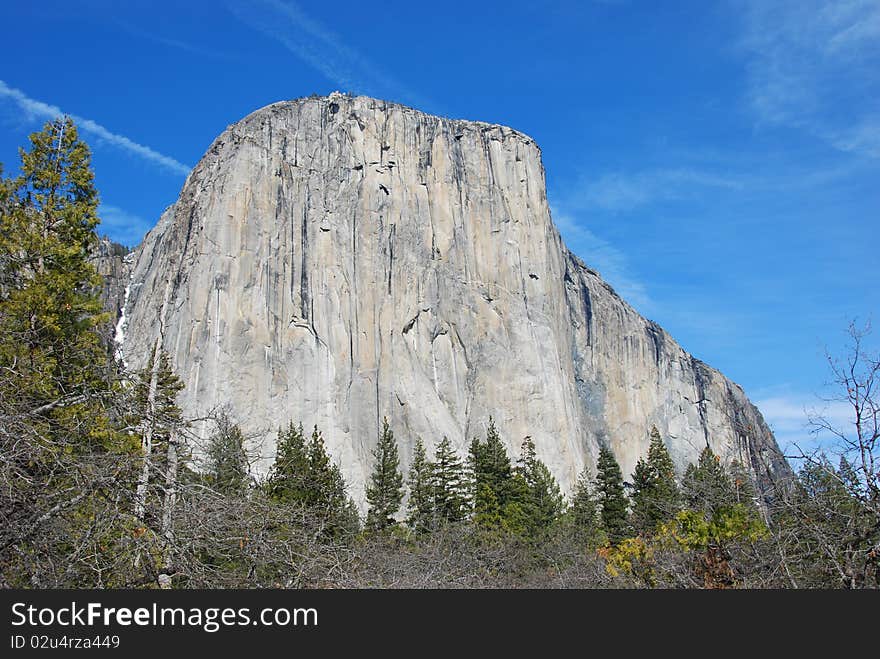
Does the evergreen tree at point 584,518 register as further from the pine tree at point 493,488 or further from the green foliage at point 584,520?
the pine tree at point 493,488

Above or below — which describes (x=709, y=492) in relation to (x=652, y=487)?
below

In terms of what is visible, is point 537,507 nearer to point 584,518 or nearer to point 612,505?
point 584,518

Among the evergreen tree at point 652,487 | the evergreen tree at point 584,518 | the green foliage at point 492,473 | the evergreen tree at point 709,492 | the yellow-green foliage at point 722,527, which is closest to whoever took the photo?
the yellow-green foliage at point 722,527

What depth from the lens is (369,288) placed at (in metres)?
69.9

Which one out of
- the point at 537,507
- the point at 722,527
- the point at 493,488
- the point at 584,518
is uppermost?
the point at 493,488

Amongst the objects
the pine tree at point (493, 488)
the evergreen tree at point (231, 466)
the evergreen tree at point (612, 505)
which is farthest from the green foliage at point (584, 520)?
the evergreen tree at point (231, 466)

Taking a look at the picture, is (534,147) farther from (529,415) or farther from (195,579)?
(195,579)

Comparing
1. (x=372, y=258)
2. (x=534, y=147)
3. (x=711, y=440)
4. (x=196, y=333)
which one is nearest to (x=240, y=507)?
(x=196, y=333)

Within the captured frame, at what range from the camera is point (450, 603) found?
16.7 ft

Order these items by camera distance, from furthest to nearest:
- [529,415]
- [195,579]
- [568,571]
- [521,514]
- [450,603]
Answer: [529,415], [521,514], [568,571], [195,579], [450,603]

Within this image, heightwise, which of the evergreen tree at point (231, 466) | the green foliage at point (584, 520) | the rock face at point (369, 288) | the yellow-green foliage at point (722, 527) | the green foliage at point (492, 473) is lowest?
the yellow-green foliage at point (722, 527)

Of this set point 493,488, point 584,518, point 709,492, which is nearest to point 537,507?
point 493,488

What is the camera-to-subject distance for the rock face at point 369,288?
209ft

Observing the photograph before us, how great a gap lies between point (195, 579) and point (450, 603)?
90.0 inches
